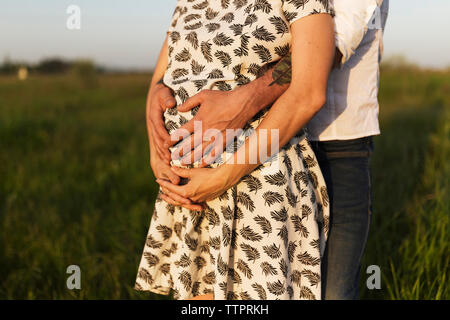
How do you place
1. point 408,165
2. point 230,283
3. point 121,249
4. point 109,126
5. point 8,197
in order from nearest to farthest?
point 230,283 < point 121,249 < point 8,197 < point 408,165 < point 109,126

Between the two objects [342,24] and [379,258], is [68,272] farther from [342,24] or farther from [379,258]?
[342,24]

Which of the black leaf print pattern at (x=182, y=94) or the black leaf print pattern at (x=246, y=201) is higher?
the black leaf print pattern at (x=182, y=94)

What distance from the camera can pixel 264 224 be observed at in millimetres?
1062

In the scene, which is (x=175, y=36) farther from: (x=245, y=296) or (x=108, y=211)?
(x=108, y=211)

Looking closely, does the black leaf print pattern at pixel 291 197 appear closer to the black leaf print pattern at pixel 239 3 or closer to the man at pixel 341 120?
the man at pixel 341 120

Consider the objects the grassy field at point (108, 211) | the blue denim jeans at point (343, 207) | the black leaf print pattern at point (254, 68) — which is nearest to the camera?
the black leaf print pattern at point (254, 68)

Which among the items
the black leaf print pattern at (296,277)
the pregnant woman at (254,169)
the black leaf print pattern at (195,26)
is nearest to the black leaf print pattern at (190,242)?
the pregnant woman at (254,169)

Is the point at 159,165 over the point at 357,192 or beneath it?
over

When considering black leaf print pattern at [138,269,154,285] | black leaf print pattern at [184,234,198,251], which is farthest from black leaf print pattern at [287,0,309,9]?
black leaf print pattern at [138,269,154,285]

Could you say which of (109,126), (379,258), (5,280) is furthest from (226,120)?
(109,126)

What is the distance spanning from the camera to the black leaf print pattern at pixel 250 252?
42.6 inches

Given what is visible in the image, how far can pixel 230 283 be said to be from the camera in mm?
1162

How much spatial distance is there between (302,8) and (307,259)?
720 millimetres

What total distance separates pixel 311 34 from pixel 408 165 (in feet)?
10.9
